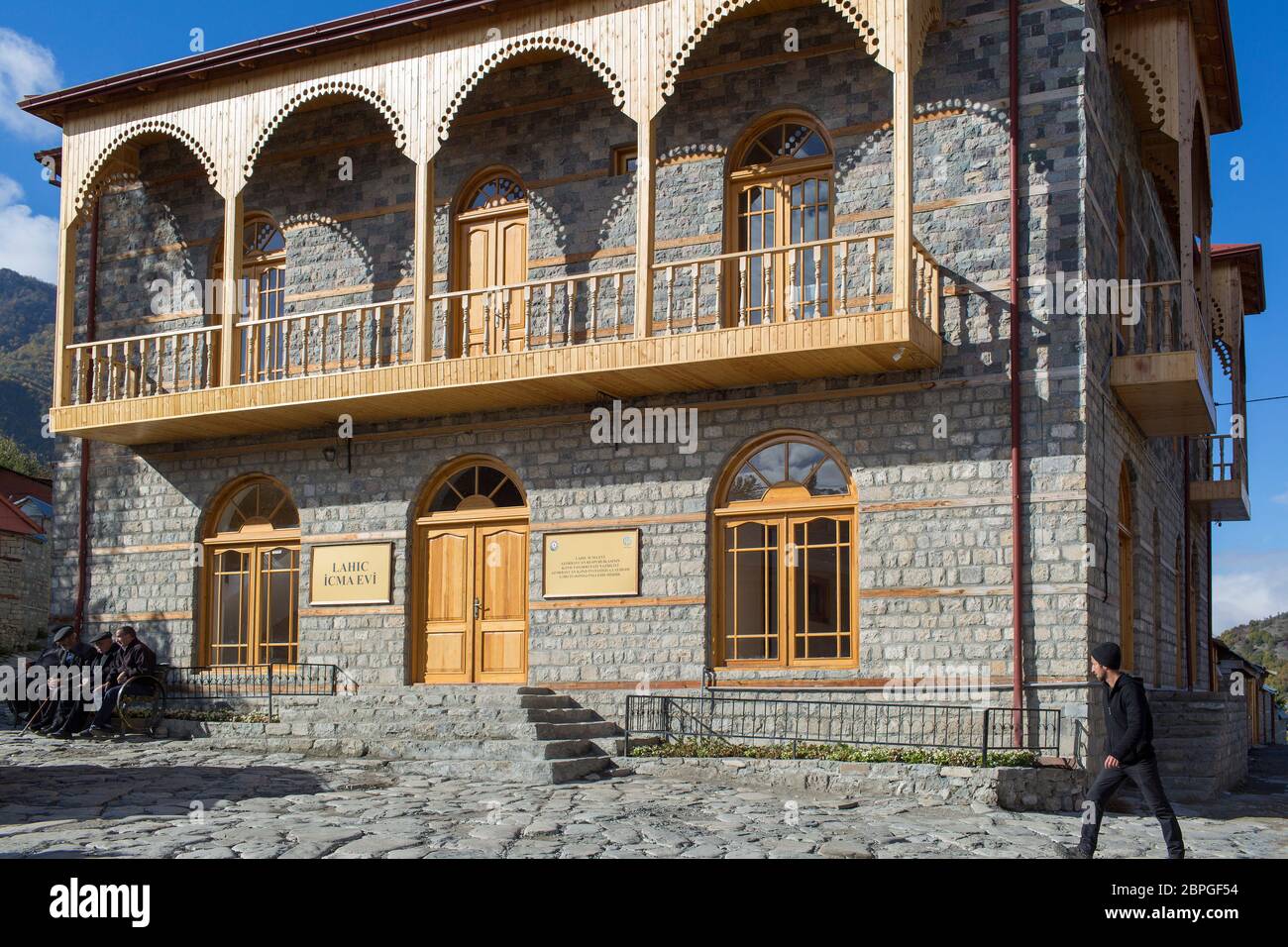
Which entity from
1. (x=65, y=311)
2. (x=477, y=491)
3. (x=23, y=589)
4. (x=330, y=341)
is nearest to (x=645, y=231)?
(x=477, y=491)

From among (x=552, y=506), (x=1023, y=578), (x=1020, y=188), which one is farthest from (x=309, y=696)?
(x=1020, y=188)

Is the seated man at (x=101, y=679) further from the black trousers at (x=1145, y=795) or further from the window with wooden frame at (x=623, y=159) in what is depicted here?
the black trousers at (x=1145, y=795)

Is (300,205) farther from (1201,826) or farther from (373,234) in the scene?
(1201,826)

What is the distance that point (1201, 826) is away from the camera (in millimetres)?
12930

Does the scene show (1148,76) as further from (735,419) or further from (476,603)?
(476,603)

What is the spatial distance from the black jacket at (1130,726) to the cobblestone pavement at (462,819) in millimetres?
1071

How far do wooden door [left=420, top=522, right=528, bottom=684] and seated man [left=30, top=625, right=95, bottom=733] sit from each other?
4.17 metres

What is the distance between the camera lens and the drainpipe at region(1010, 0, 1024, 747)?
1432cm

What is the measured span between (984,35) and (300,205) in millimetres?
Answer: 9452

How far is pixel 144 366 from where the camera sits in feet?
62.3

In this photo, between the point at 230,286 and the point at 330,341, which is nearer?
the point at 230,286

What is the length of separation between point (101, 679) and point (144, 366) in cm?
447

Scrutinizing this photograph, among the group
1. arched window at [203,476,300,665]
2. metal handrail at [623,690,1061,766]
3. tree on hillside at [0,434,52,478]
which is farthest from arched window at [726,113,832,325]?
tree on hillside at [0,434,52,478]

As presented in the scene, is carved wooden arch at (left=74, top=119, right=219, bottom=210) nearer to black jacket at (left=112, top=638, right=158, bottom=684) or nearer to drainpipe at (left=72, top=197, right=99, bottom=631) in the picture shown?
drainpipe at (left=72, top=197, right=99, bottom=631)
